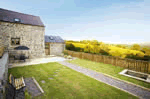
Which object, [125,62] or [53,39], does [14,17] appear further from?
[125,62]

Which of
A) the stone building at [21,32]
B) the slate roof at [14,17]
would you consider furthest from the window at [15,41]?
the slate roof at [14,17]

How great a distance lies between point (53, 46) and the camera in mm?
19188

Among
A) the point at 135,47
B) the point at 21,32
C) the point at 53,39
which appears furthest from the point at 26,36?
the point at 135,47

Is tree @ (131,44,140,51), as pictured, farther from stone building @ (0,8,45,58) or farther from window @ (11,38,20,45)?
window @ (11,38,20,45)

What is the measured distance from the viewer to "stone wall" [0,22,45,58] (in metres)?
12.8

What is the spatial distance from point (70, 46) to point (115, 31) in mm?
12242

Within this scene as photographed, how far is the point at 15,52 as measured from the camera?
13.7 metres

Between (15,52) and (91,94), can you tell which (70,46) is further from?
(91,94)

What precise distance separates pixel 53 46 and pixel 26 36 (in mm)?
6195

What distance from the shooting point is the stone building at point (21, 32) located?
A: 506 inches

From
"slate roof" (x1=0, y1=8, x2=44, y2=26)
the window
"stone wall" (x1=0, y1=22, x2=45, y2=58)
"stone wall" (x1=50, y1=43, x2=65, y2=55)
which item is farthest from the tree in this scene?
the window

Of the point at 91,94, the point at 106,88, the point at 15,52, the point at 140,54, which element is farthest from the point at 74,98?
the point at 15,52

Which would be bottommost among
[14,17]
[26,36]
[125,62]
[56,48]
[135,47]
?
[125,62]

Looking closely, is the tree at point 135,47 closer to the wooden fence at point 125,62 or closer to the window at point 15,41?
the wooden fence at point 125,62
